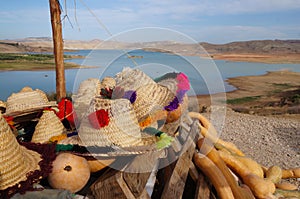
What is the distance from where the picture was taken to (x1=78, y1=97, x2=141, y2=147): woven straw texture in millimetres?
2264

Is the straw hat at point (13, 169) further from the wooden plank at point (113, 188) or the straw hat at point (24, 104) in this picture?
the straw hat at point (24, 104)

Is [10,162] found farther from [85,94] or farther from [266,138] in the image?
[266,138]

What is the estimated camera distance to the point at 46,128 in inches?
110

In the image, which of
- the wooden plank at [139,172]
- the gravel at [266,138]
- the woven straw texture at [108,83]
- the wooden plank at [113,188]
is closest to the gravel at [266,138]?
the gravel at [266,138]

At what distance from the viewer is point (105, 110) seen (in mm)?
2314

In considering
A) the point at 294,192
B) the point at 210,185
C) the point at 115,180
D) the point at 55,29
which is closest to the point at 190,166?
the point at 210,185

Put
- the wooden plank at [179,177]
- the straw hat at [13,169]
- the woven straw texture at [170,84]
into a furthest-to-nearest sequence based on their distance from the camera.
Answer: the woven straw texture at [170,84] < the wooden plank at [179,177] < the straw hat at [13,169]

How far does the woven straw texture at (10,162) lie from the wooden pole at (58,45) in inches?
76.0

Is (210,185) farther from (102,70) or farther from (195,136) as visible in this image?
(102,70)

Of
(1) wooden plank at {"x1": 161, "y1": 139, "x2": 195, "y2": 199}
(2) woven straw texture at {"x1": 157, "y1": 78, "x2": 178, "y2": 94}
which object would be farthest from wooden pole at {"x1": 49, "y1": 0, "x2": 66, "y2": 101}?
(1) wooden plank at {"x1": 161, "y1": 139, "x2": 195, "y2": 199}

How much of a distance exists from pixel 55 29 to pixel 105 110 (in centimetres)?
210

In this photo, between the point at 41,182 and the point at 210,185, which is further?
the point at 210,185

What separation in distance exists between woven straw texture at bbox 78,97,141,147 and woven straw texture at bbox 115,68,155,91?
0.42 meters

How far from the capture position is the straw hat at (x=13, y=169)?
78.5 inches
